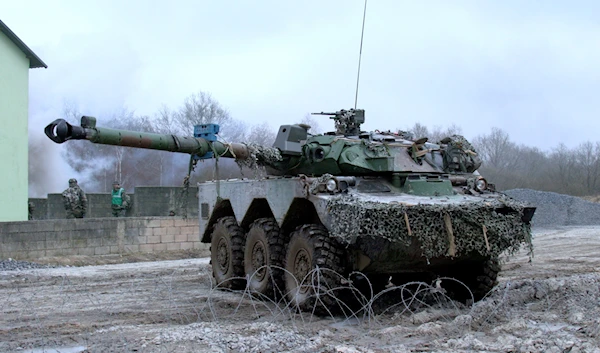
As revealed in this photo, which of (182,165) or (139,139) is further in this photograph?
(182,165)

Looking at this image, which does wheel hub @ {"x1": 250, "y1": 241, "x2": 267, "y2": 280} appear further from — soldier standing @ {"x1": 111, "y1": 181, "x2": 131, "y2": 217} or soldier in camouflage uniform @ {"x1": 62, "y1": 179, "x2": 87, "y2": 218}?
soldier standing @ {"x1": 111, "y1": 181, "x2": 131, "y2": 217}

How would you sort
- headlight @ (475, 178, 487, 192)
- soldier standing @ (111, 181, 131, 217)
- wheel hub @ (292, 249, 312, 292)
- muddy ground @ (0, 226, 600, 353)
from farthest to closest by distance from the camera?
soldier standing @ (111, 181, 131, 217) < headlight @ (475, 178, 487, 192) < wheel hub @ (292, 249, 312, 292) < muddy ground @ (0, 226, 600, 353)

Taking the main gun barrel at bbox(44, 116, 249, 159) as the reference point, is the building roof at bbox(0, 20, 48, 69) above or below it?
above

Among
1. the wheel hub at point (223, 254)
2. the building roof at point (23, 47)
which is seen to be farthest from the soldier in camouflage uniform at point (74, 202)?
the wheel hub at point (223, 254)

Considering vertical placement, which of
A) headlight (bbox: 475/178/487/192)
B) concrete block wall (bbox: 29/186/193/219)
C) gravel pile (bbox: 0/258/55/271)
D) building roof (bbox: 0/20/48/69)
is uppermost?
building roof (bbox: 0/20/48/69)

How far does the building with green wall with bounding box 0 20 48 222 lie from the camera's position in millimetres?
20047

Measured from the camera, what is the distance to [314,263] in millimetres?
7816

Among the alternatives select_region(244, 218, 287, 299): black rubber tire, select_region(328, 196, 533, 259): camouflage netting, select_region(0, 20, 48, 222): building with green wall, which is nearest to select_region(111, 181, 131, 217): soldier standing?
select_region(0, 20, 48, 222): building with green wall

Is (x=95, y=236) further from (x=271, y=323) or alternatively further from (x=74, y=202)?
(x=271, y=323)

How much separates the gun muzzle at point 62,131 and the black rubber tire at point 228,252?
3.29 meters

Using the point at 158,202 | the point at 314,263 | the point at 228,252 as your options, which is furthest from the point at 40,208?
the point at 314,263

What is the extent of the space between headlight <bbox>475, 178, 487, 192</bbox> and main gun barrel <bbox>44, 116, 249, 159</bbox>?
9.02 ft

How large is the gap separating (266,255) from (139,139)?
2.21m

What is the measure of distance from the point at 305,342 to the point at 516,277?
5.60 meters
